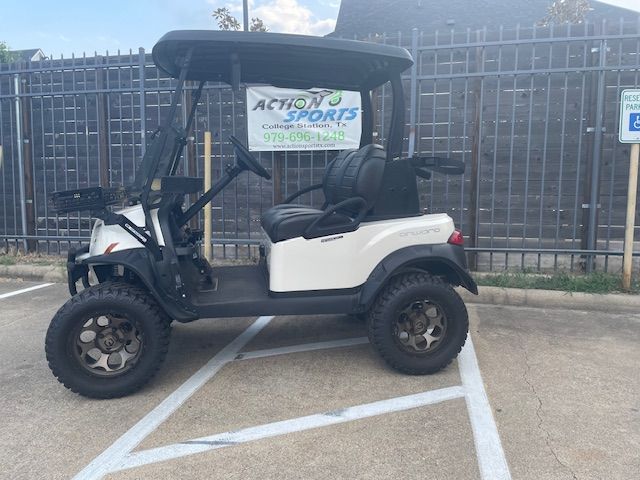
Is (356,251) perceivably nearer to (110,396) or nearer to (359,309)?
(359,309)

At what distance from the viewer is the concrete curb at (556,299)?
5.32m

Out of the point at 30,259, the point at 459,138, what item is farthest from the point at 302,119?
the point at 30,259

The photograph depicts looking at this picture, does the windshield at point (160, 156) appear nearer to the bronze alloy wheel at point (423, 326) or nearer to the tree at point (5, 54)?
the bronze alloy wheel at point (423, 326)

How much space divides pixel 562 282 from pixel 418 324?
2906mm

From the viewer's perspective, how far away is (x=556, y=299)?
548 cm

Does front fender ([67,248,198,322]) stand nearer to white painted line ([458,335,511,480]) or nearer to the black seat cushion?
the black seat cushion

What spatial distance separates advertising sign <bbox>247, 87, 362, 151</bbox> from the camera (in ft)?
21.1

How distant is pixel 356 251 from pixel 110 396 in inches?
71.9

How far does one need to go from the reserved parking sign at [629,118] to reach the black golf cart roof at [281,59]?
9.33ft

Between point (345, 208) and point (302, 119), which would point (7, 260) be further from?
point (345, 208)

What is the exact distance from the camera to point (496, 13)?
19.3 m

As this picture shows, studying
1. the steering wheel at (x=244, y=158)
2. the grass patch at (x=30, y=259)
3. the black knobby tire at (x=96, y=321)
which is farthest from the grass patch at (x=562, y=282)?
the grass patch at (x=30, y=259)

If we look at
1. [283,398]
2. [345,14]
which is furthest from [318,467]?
[345,14]

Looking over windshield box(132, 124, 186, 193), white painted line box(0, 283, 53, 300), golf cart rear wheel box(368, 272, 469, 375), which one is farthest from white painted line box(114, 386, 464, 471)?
white painted line box(0, 283, 53, 300)
